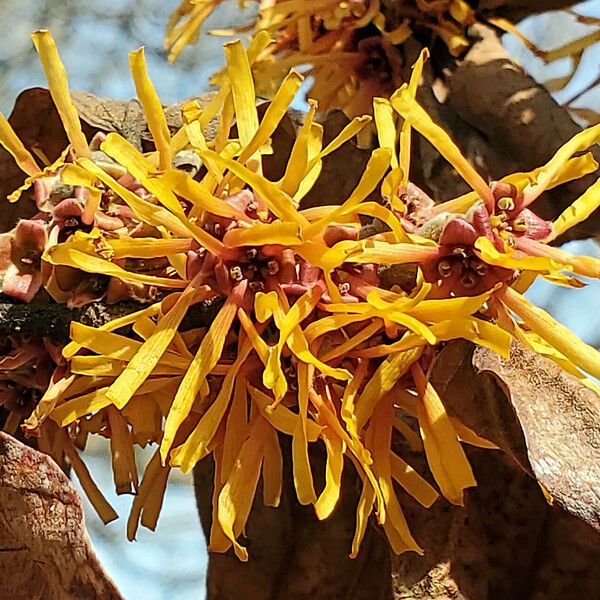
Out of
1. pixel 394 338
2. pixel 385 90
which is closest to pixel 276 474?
pixel 394 338

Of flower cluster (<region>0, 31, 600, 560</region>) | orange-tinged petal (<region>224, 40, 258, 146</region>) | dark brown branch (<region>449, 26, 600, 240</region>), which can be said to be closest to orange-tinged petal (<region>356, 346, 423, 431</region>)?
flower cluster (<region>0, 31, 600, 560</region>)

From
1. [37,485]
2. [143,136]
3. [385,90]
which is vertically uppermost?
[385,90]

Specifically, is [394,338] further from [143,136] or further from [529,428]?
[143,136]

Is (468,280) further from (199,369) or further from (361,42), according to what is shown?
(361,42)

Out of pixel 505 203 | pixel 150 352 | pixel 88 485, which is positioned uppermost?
pixel 505 203

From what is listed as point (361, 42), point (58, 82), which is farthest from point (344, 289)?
point (361, 42)

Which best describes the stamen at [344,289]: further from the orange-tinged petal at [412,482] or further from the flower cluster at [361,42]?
the flower cluster at [361,42]

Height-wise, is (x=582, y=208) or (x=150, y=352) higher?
(x=582, y=208)
